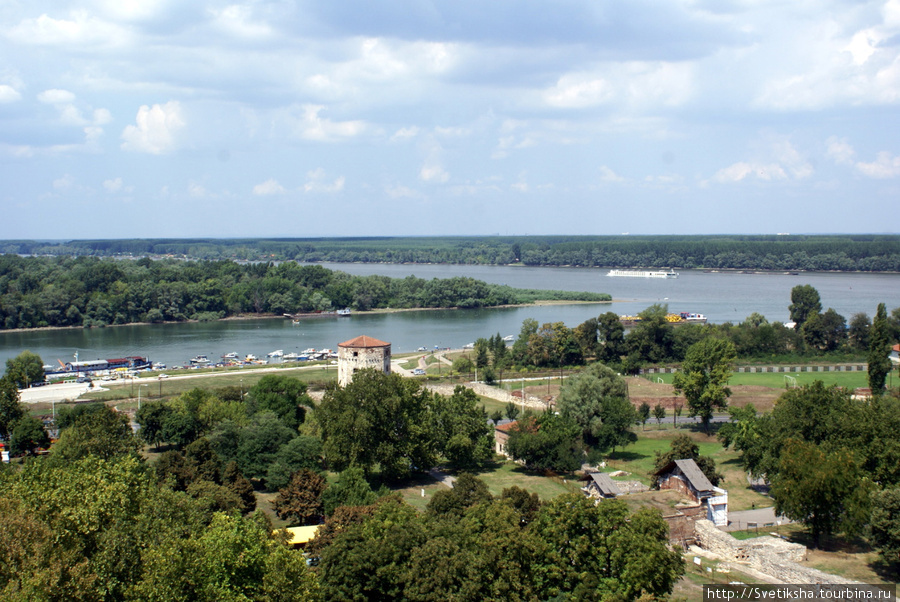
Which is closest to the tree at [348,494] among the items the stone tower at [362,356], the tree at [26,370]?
the stone tower at [362,356]

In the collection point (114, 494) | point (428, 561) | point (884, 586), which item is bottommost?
point (884, 586)

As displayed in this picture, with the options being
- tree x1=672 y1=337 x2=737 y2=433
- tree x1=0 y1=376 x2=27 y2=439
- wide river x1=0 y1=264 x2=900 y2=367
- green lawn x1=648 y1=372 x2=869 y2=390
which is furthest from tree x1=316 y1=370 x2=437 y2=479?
wide river x1=0 y1=264 x2=900 y2=367

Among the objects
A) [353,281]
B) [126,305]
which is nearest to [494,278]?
[353,281]

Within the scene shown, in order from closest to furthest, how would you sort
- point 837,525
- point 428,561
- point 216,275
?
point 428,561 → point 837,525 → point 216,275

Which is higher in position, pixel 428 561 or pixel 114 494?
pixel 114 494

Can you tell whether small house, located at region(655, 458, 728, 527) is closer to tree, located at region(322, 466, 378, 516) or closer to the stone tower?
tree, located at region(322, 466, 378, 516)

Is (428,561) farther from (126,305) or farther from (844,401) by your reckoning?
(126,305)

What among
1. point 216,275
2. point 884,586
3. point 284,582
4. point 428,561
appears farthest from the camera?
point 216,275
